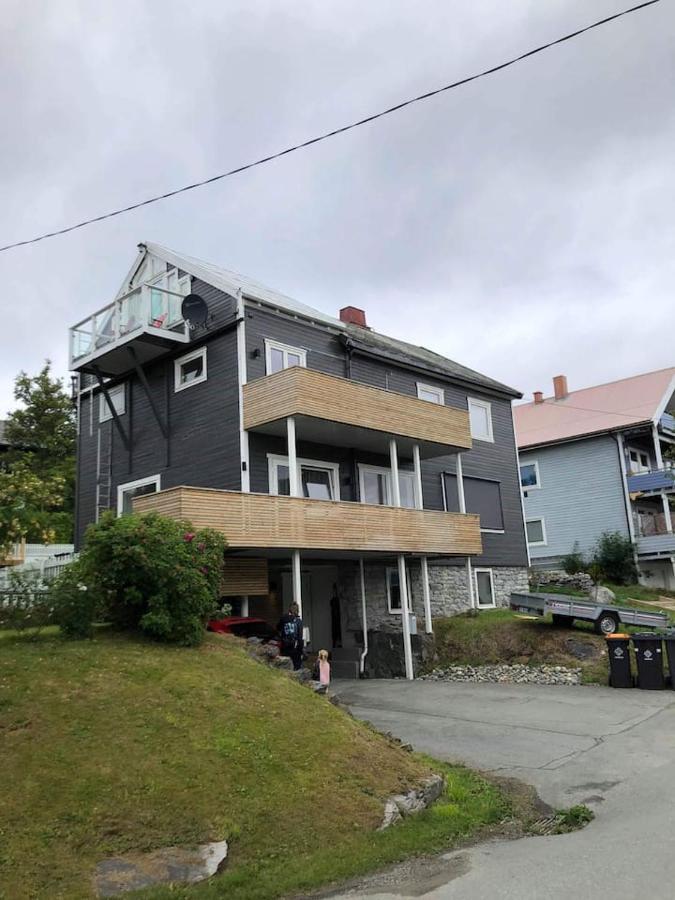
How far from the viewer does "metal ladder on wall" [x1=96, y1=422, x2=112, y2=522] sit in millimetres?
23094

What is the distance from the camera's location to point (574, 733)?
1187 cm

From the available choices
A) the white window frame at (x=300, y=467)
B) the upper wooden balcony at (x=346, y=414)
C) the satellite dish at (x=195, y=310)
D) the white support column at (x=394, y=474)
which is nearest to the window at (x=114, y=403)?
the satellite dish at (x=195, y=310)

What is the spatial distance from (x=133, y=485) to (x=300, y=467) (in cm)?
524

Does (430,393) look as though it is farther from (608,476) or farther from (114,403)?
(608,476)

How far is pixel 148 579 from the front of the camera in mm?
11062

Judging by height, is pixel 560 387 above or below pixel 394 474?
above

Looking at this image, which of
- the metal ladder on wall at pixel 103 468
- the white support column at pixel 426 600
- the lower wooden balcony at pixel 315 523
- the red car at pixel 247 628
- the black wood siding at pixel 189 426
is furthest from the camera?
the metal ladder on wall at pixel 103 468

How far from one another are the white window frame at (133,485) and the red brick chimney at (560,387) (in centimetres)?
2585

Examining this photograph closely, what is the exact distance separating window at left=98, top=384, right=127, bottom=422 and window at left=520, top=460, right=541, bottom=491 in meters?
20.2

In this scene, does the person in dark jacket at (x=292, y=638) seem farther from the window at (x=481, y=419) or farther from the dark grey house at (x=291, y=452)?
the window at (x=481, y=419)

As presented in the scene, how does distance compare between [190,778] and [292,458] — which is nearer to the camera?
[190,778]

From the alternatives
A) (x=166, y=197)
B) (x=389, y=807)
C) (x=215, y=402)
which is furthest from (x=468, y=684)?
(x=166, y=197)

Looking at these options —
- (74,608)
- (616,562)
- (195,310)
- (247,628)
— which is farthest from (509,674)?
(616,562)

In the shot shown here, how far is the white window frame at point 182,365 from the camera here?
21.0m
